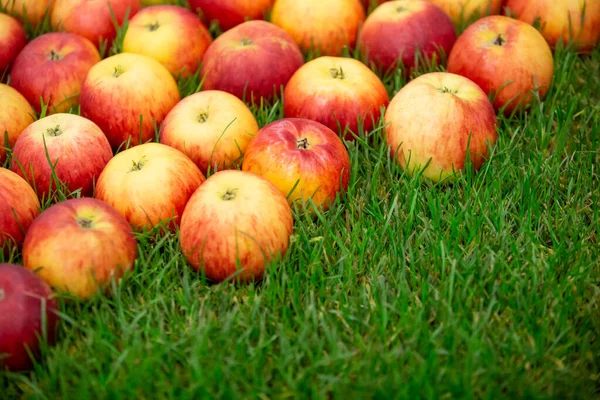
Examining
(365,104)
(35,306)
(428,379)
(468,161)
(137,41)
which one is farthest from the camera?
(137,41)

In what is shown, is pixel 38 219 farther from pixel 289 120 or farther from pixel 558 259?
pixel 558 259

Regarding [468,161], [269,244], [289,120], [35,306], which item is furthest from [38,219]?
[468,161]

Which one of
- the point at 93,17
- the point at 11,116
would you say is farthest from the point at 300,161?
the point at 93,17

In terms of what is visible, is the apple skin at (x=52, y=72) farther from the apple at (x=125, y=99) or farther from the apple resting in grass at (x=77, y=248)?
the apple resting in grass at (x=77, y=248)

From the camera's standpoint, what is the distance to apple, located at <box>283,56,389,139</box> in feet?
9.66

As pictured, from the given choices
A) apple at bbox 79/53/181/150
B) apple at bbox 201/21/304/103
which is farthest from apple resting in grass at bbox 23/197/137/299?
apple at bbox 201/21/304/103

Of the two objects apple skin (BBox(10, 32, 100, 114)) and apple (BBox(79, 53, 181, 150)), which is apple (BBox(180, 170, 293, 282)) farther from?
apple skin (BBox(10, 32, 100, 114))

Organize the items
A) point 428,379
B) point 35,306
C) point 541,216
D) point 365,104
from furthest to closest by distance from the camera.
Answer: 1. point 365,104
2. point 541,216
3. point 35,306
4. point 428,379

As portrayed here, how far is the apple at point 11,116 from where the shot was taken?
2865mm

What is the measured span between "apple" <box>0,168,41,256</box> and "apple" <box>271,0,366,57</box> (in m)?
1.70

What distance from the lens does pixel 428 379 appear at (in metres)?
1.91

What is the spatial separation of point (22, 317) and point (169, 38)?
1778 mm

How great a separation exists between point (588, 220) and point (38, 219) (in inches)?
81.3

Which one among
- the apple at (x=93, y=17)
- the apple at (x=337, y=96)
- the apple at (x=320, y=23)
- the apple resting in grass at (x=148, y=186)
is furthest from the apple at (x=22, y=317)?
the apple at (x=320, y=23)
